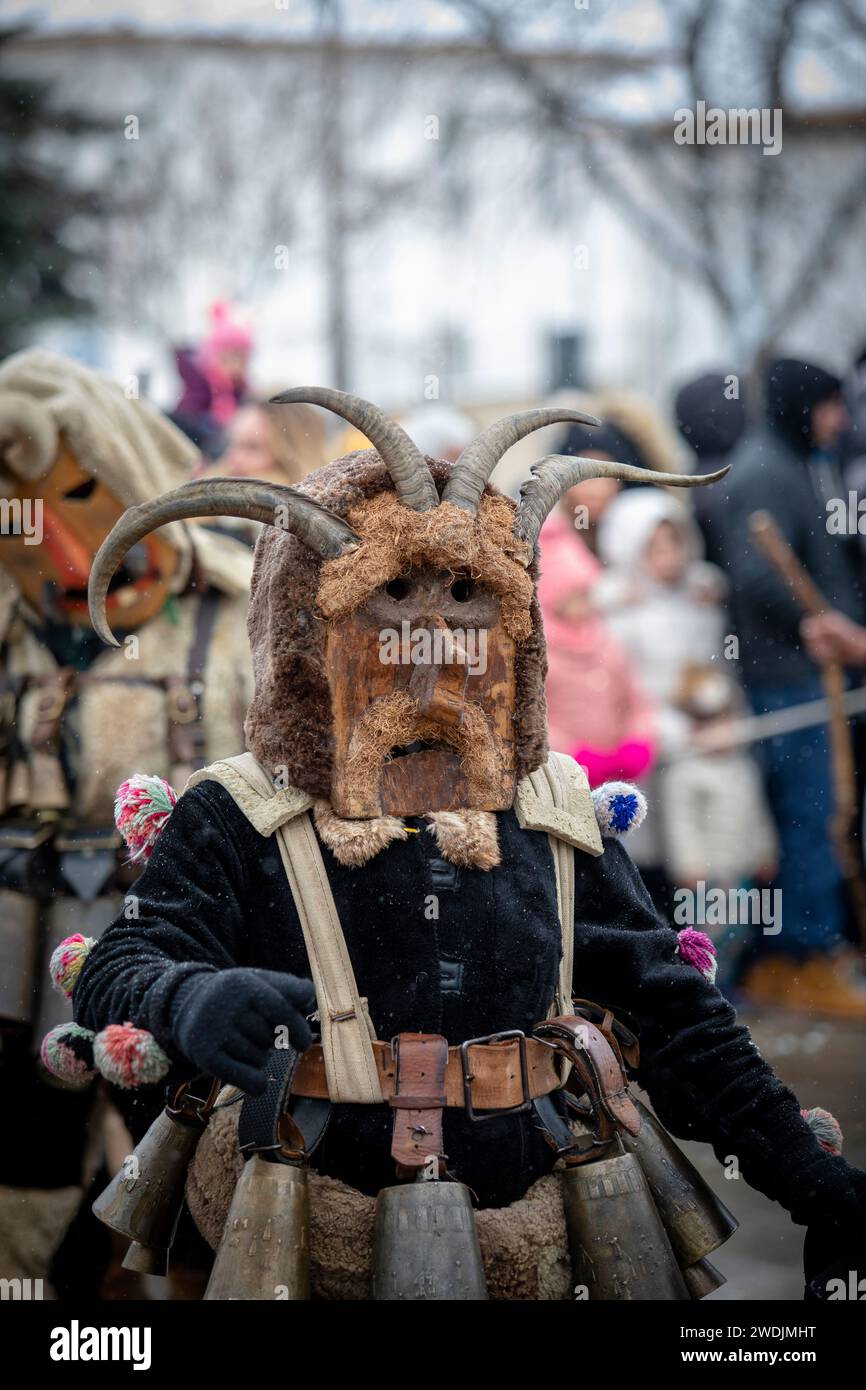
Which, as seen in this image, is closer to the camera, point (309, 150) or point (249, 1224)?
point (249, 1224)

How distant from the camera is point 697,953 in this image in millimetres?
3010

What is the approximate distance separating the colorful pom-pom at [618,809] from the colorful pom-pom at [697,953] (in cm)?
22

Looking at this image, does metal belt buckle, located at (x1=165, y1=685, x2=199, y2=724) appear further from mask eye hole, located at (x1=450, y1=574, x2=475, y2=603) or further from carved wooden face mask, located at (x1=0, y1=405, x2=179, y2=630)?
mask eye hole, located at (x1=450, y1=574, x2=475, y2=603)

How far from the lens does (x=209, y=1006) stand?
7.93 ft

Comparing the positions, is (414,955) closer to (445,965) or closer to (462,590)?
(445,965)

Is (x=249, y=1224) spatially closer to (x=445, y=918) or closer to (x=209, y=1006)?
(x=209, y=1006)

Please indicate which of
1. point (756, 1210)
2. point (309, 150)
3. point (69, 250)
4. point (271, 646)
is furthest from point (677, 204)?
point (271, 646)

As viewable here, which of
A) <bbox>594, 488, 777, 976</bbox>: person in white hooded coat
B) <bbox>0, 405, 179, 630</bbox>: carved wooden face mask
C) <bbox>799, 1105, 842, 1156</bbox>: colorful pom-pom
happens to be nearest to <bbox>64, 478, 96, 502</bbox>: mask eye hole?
<bbox>0, 405, 179, 630</bbox>: carved wooden face mask

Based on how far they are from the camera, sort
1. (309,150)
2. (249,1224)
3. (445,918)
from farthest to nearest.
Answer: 1. (309,150)
2. (445,918)
3. (249,1224)

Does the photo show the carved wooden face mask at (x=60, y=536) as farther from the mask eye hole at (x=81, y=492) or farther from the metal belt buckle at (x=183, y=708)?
the metal belt buckle at (x=183, y=708)

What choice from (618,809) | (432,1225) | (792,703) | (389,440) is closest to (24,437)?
(389,440)

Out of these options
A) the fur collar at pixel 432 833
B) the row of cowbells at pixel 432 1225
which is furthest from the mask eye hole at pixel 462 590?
the row of cowbells at pixel 432 1225

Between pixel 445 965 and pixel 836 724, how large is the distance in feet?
14.5

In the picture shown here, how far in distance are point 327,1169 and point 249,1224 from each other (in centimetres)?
18
